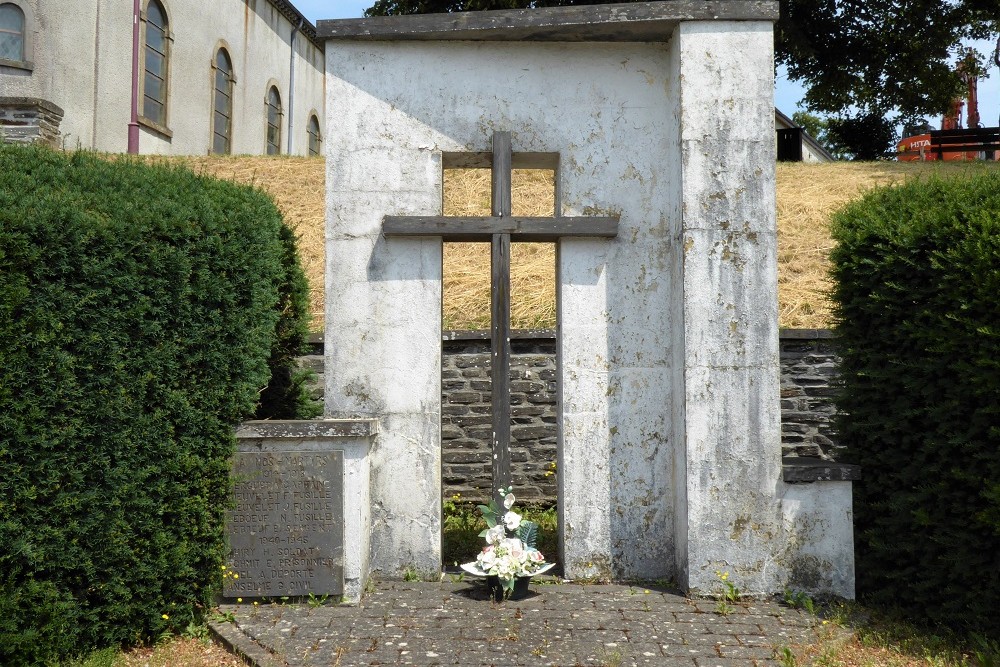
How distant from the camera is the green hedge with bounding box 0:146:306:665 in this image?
13.6 feet

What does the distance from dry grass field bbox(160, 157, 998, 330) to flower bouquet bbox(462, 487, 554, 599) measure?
3.56 m

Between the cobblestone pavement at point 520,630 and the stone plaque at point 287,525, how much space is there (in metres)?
0.15

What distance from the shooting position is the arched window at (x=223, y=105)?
20.9 metres

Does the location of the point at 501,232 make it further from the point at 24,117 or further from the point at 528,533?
the point at 24,117

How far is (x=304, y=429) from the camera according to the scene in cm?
537

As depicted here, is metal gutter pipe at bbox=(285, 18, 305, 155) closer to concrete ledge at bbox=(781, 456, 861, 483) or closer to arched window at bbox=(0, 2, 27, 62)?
arched window at bbox=(0, 2, 27, 62)

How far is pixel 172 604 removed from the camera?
15.8 feet

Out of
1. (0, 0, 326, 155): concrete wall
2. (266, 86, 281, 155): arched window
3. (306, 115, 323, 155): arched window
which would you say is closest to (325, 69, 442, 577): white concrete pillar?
(0, 0, 326, 155): concrete wall

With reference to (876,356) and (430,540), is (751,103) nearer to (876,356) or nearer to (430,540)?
(876,356)

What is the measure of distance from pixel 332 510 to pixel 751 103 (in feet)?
12.3

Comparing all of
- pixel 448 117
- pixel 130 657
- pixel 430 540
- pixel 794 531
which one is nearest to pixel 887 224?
pixel 794 531

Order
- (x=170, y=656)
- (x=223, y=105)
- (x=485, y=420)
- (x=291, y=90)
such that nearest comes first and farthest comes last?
1. (x=170, y=656)
2. (x=485, y=420)
3. (x=223, y=105)
4. (x=291, y=90)

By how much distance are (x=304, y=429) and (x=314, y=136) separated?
78.0 feet

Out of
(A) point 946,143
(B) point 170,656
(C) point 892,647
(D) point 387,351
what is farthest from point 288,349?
(A) point 946,143
